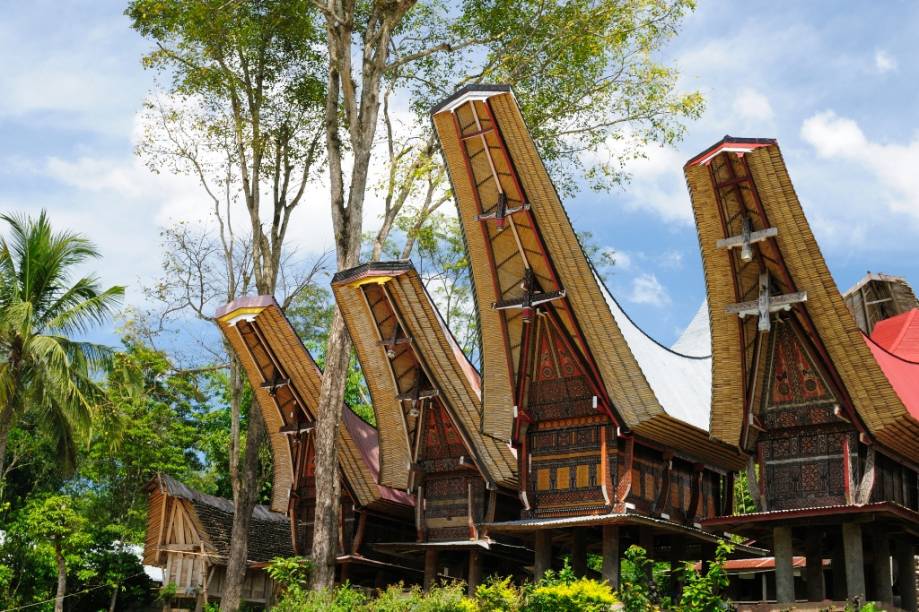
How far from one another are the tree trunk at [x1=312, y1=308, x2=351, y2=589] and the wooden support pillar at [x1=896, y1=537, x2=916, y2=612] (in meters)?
8.22

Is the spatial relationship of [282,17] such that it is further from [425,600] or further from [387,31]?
[425,600]

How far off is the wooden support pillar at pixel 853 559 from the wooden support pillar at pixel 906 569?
1.65 m

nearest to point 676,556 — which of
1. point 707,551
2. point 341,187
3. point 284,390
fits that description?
point 707,551

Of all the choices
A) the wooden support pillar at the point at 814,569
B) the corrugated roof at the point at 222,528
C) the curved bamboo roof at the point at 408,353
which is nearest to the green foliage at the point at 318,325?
the corrugated roof at the point at 222,528

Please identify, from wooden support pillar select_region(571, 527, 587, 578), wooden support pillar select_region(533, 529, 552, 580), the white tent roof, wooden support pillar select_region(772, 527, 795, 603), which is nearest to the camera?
wooden support pillar select_region(772, 527, 795, 603)

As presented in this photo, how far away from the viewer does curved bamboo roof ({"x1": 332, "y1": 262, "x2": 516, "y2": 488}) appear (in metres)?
17.6

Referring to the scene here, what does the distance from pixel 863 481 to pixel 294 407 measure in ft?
35.3

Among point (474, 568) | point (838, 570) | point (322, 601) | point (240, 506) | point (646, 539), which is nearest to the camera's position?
point (838, 570)

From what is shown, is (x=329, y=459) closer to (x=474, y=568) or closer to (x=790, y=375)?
(x=474, y=568)

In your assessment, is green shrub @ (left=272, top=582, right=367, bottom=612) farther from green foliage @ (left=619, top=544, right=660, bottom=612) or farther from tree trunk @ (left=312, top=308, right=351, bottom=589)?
green foliage @ (left=619, top=544, right=660, bottom=612)

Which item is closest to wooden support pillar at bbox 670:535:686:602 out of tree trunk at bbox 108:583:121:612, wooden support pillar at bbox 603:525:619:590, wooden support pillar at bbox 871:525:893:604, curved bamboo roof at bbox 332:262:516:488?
wooden support pillar at bbox 603:525:619:590

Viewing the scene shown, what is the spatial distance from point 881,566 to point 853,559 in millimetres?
1098

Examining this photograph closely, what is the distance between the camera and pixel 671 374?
1695 cm

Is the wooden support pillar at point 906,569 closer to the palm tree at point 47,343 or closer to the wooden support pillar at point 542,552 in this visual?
the wooden support pillar at point 542,552
